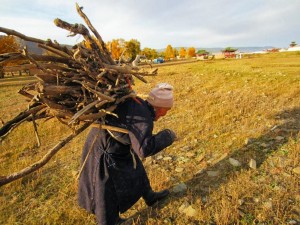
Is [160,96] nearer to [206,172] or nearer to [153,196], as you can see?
[153,196]

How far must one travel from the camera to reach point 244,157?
4504mm

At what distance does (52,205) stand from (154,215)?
1.66 meters

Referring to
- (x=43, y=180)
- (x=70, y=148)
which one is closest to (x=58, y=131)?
(x=70, y=148)

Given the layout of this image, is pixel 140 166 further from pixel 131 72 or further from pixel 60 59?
pixel 60 59

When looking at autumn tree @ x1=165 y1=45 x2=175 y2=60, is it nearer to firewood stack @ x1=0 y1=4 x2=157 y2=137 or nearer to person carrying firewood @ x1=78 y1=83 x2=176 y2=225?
person carrying firewood @ x1=78 y1=83 x2=176 y2=225

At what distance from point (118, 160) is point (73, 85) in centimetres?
99

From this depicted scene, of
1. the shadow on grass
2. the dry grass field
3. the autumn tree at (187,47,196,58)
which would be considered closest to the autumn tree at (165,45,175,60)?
the autumn tree at (187,47,196,58)

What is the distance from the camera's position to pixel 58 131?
794 cm

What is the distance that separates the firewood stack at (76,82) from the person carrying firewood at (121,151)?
0.19 m

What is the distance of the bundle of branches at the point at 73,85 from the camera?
8.31 ft

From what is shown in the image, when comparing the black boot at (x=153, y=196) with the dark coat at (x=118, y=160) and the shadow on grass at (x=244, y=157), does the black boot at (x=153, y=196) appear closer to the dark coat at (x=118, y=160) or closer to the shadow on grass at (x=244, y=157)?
the shadow on grass at (x=244, y=157)

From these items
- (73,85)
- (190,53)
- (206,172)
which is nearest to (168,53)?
(190,53)

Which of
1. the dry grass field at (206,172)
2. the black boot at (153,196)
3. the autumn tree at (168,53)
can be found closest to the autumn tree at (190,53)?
the autumn tree at (168,53)

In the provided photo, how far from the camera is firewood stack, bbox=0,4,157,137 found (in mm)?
2537
